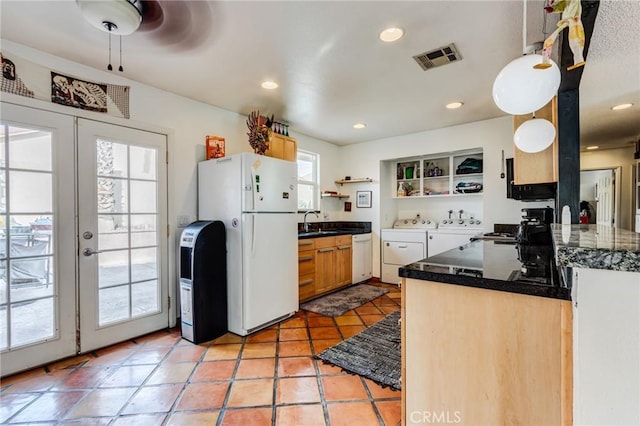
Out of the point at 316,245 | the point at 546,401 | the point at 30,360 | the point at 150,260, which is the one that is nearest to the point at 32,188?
the point at 150,260

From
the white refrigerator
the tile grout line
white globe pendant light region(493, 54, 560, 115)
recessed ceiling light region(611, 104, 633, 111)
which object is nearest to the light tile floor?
the tile grout line

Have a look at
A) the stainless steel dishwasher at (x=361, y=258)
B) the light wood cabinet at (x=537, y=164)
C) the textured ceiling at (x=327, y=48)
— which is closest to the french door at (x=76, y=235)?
the textured ceiling at (x=327, y=48)

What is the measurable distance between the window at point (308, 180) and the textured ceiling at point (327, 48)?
139 centimetres

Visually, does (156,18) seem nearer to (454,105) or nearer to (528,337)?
(528,337)

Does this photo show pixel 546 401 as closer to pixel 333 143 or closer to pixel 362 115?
pixel 362 115

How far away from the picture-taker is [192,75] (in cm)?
265

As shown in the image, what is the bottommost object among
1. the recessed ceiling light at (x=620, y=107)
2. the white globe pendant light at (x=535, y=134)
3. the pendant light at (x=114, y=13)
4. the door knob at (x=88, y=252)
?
the door knob at (x=88, y=252)

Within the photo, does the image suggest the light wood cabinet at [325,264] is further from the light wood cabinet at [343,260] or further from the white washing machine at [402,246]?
the white washing machine at [402,246]

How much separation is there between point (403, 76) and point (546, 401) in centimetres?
248

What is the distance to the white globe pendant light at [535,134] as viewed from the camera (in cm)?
175

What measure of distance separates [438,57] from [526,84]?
1.43 m

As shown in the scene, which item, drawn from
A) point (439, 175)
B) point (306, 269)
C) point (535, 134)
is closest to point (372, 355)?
point (306, 269)

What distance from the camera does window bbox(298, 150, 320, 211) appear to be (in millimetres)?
4762

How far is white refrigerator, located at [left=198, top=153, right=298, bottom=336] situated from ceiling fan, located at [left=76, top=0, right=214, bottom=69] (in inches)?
41.6
